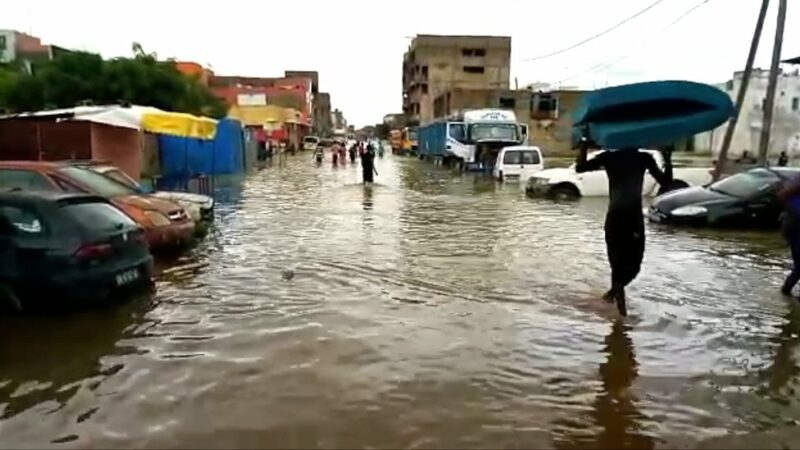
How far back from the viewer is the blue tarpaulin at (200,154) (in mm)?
27230

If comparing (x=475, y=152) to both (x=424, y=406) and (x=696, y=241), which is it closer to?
(x=696, y=241)

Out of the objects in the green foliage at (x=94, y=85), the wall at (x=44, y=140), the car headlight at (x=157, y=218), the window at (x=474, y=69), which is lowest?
the car headlight at (x=157, y=218)

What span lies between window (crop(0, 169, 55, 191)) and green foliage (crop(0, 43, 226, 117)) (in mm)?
19042

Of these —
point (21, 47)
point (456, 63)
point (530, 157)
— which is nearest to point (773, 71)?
point (530, 157)

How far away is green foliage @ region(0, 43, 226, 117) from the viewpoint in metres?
28.8

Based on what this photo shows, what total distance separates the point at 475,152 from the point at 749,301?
29598mm

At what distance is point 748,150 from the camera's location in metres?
52.4

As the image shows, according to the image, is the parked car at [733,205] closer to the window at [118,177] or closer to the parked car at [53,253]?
the window at [118,177]

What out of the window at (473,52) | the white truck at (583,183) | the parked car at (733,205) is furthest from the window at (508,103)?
the parked car at (733,205)

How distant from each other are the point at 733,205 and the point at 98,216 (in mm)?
12064

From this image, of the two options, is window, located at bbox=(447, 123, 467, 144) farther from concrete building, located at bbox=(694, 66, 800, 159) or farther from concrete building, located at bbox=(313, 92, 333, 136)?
concrete building, located at bbox=(313, 92, 333, 136)

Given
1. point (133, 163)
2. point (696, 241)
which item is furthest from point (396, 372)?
point (133, 163)

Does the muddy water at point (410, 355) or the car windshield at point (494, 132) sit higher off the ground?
the car windshield at point (494, 132)

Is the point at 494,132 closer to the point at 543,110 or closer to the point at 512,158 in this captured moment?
the point at 512,158
